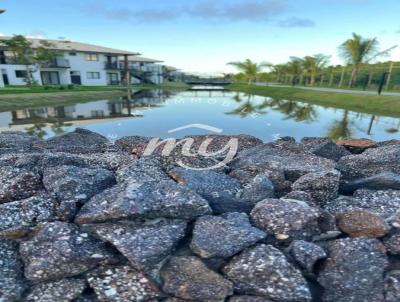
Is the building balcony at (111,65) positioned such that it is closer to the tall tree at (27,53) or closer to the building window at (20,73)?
the tall tree at (27,53)

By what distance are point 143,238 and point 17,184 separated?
1.72 metres

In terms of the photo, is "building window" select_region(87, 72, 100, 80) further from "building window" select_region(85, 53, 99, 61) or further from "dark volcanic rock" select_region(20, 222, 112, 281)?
"dark volcanic rock" select_region(20, 222, 112, 281)

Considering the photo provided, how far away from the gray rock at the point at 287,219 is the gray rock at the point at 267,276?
0.25 meters

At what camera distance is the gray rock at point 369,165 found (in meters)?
4.00

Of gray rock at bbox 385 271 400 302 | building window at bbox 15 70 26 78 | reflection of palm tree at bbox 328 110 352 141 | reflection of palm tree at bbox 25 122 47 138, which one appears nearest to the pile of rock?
gray rock at bbox 385 271 400 302

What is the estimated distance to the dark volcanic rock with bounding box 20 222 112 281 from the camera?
2.35 metres

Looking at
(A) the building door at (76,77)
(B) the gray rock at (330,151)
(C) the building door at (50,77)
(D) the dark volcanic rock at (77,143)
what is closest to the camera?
(B) the gray rock at (330,151)

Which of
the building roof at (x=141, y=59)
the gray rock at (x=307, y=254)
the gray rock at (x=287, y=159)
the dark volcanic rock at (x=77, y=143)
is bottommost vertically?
the dark volcanic rock at (x=77, y=143)

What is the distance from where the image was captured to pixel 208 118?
49.5ft

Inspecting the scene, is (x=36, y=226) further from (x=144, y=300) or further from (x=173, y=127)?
(x=173, y=127)

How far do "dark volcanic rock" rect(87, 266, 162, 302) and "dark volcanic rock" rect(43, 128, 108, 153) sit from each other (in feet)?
10.1

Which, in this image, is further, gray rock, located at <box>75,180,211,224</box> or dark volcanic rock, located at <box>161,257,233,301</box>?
gray rock, located at <box>75,180,211,224</box>

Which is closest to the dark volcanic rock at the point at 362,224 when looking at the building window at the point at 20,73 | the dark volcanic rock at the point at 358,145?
the dark volcanic rock at the point at 358,145

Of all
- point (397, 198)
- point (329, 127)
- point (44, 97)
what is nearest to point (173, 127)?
point (329, 127)
